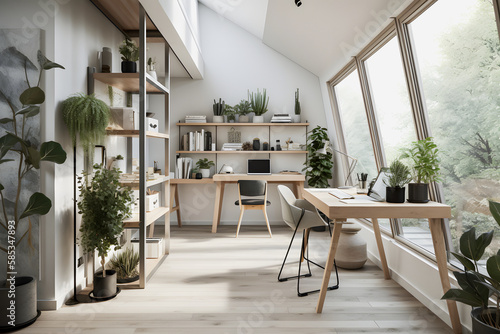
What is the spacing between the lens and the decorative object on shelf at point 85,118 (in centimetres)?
265

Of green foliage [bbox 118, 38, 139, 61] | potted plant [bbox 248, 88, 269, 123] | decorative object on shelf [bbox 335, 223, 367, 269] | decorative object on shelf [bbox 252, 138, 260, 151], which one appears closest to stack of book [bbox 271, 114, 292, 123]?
potted plant [bbox 248, 88, 269, 123]

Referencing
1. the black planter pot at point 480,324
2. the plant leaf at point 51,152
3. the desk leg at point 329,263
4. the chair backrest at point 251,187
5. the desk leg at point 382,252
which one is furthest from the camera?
the chair backrest at point 251,187

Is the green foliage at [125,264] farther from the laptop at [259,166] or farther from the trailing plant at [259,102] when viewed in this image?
the trailing plant at [259,102]

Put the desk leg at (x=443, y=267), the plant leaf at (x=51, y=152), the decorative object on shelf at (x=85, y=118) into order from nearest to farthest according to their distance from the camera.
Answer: the desk leg at (x=443, y=267), the plant leaf at (x=51, y=152), the decorative object on shelf at (x=85, y=118)

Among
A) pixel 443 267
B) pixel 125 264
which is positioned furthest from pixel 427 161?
pixel 125 264

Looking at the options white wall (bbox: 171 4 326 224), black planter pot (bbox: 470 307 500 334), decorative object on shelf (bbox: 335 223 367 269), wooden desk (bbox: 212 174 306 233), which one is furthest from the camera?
white wall (bbox: 171 4 326 224)

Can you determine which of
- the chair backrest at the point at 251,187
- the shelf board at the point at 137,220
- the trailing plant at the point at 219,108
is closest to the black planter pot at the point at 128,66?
the shelf board at the point at 137,220

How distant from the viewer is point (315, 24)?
4031mm

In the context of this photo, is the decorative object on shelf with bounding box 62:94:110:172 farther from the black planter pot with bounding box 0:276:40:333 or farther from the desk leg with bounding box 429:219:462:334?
the desk leg with bounding box 429:219:462:334

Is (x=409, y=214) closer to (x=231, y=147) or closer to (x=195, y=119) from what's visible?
(x=231, y=147)

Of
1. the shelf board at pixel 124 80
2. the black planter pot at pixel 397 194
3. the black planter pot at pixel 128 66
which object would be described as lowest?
the black planter pot at pixel 397 194

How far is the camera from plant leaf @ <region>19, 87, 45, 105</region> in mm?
2287

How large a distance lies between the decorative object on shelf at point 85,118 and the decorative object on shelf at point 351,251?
2485mm

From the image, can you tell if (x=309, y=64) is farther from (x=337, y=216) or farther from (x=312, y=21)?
(x=337, y=216)
